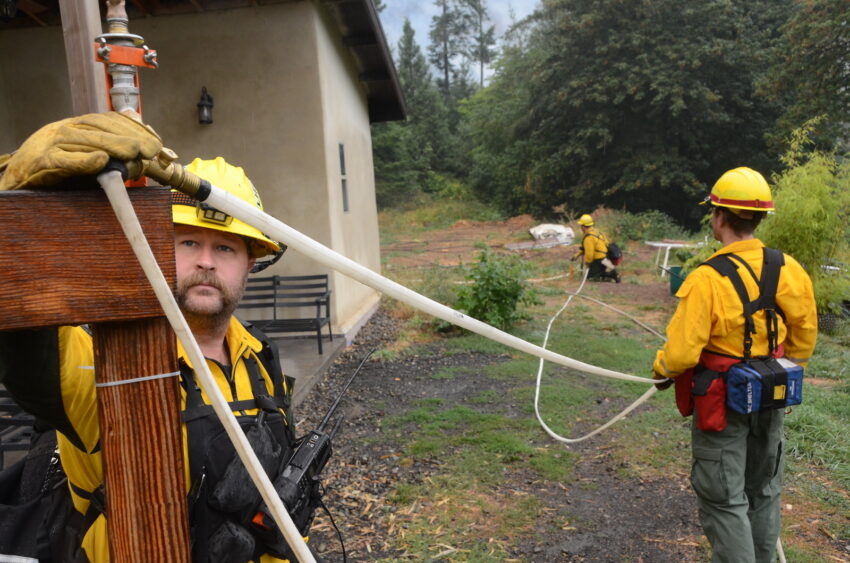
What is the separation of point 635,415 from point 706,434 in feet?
9.13

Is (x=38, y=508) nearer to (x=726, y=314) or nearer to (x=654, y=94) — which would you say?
(x=726, y=314)

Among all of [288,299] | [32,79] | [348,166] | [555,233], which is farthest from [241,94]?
[555,233]

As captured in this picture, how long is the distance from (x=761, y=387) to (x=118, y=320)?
2.88 metres

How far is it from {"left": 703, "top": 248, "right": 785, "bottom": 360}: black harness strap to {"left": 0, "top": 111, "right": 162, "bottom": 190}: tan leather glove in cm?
285

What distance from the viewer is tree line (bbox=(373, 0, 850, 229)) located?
23.5 meters

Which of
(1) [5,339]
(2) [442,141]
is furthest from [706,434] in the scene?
(2) [442,141]

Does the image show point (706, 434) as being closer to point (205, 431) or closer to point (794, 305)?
point (794, 305)

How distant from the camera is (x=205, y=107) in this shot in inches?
273

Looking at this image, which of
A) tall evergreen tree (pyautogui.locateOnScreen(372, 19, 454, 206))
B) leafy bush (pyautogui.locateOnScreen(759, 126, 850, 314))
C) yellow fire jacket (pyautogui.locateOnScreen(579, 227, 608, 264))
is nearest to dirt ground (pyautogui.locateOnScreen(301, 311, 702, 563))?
leafy bush (pyautogui.locateOnScreen(759, 126, 850, 314))

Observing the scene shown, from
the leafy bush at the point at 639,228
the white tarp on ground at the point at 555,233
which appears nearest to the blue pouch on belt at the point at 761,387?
the leafy bush at the point at 639,228

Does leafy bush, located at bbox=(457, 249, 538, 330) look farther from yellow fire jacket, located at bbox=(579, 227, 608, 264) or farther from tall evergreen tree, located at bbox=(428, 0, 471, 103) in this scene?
tall evergreen tree, located at bbox=(428, 0, 471, 103)

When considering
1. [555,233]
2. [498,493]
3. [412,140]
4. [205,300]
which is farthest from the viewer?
[412,140]

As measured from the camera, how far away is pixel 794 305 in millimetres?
2918

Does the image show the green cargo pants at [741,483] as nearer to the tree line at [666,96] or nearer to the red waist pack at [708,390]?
the red waist pack at [708,390]
